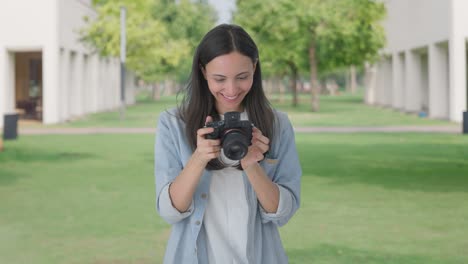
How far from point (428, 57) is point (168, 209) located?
40854mm

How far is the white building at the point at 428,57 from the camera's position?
3341cm

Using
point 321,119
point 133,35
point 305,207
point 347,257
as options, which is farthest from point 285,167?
point 133,35

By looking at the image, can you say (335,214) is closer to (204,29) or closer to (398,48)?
(398,48)

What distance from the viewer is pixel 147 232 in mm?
9266

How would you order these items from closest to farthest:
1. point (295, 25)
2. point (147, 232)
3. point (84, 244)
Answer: point (84, 244) → point (147, 232) → point (295, 25)

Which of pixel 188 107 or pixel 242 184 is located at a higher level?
pixel 188 107

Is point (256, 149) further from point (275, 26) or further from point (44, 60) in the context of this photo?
point (275, 26)

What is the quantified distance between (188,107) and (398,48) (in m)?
45.7

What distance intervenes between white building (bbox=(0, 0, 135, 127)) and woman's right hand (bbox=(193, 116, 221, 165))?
3217 cm

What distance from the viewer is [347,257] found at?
783 centimetres

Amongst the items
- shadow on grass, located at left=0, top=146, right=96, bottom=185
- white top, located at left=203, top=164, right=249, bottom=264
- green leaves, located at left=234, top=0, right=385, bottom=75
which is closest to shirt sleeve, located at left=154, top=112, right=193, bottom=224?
white top, located at left=203, top=164, right=249, bottom=264

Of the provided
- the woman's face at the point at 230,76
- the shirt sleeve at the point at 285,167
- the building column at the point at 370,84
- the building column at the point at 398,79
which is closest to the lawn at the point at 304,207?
the shirt sleeve at the point at 285,167

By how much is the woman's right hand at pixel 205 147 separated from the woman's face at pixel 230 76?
167mm

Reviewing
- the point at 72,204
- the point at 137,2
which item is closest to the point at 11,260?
the point at 72,204
